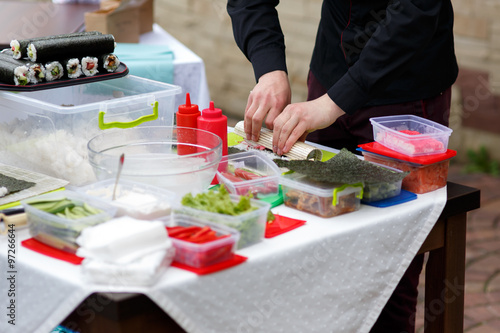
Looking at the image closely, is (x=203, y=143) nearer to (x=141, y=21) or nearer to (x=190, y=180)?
(x=190, y=180)

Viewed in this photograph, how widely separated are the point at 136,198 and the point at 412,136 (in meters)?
0.69

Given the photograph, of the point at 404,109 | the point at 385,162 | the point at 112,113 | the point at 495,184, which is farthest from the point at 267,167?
the point at 495,184

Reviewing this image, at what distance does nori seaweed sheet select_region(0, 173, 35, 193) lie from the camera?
5.06 feet

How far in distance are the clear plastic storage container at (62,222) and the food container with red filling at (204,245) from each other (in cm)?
14

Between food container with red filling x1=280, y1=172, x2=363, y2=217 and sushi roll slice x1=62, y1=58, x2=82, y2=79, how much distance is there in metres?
0.66

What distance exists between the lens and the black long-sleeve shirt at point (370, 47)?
5.71 feet

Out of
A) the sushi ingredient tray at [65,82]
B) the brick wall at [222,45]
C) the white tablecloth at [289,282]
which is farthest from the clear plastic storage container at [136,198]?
the brick wall at [222,45]

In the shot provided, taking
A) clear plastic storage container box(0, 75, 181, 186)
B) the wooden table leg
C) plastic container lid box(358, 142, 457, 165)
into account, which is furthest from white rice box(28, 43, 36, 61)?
the wooden table leg

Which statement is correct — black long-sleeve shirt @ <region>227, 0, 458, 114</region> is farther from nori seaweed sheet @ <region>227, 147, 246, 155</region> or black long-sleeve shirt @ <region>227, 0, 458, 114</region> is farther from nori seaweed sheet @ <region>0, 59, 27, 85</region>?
nori seaweed sheet @ <region>0, 59, 27, 85</region>

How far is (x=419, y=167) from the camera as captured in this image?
5.24 ft

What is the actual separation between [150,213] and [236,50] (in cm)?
403

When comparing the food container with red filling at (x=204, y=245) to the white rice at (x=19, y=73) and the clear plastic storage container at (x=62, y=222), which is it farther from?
the white rice at (x=19, y=73)

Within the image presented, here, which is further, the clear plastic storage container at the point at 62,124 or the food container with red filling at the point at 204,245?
the clear plastic storage container at the point at 62,124

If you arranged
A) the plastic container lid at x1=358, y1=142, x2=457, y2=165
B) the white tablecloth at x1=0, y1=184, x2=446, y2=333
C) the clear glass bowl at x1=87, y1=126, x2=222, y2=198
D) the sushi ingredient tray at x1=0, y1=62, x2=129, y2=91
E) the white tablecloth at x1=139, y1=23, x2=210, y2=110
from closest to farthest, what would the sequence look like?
the white tablecloth at x1=0, y1=184, x2=446, y2=333, the clear glass bowl at x1=87, y1=126, x2=222, y2=198, the plastic container lid at x1=358, y1=142, x2=457, y2=165, the sushi ingredient tray at x1=0, y1=62, x2=129, y2=91, the white tablecloth at x1=139, y1=23, x2=210, y2=110
